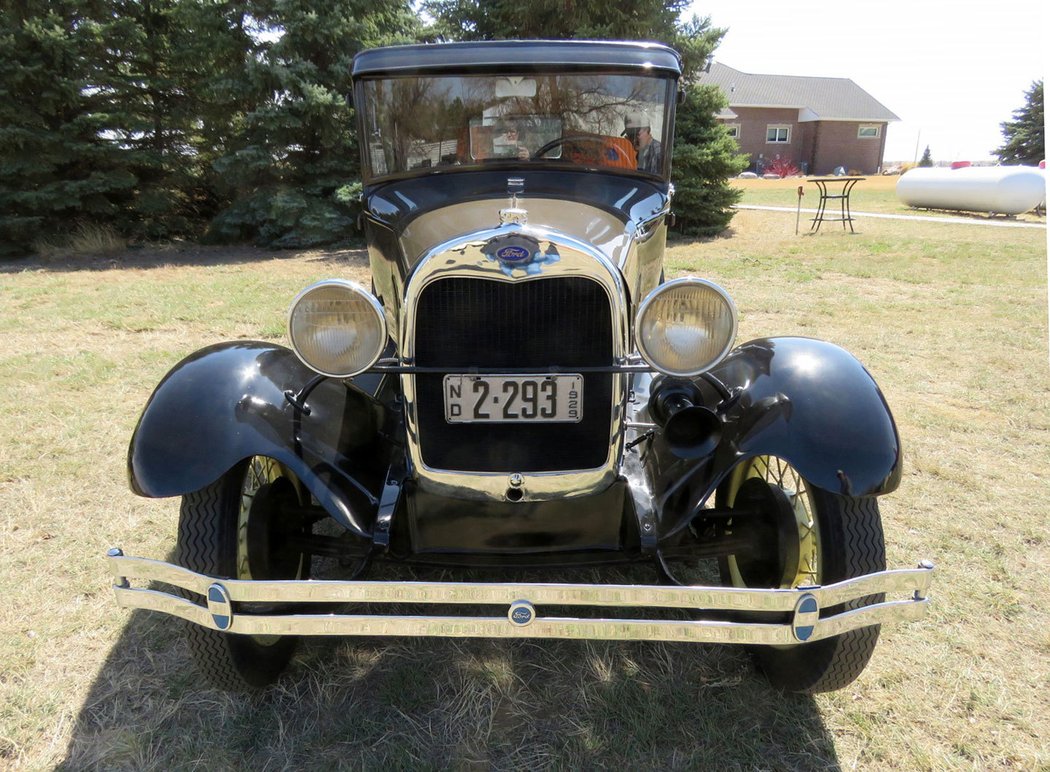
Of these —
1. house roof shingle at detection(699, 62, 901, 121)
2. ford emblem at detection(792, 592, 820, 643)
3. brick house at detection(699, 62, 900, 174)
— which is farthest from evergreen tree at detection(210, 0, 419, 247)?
house roof shingle at detection(699, 62, 901, 121)

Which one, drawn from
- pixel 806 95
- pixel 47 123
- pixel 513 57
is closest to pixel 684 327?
pixel 513 57

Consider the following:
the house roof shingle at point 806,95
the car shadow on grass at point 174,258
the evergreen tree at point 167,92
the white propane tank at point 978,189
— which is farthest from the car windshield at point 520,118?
the house roof shingle at point 806,95

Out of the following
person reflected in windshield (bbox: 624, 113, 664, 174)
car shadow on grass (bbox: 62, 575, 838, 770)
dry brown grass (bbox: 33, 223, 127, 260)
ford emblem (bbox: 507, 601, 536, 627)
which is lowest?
car shadow on grass (bbox: 62, 575, 838, 770)

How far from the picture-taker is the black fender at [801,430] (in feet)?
6.68

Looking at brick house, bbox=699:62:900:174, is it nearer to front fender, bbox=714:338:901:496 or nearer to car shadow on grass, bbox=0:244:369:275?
car shadow on grass, bbox=0:244:369:275

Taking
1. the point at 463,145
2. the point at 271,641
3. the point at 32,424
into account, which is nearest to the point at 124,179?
the point at 32,424

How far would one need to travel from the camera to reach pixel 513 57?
2916mm

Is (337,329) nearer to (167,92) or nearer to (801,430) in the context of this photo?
(801,430)

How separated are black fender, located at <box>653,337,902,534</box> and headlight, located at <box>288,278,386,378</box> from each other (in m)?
1.12

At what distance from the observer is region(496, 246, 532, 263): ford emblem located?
201 centimetres

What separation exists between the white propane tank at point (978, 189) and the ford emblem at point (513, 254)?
17.5 m

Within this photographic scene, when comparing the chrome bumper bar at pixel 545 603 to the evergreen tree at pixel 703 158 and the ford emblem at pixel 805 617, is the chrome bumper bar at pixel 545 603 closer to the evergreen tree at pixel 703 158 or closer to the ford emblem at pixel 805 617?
the ford emblem at pixel 805 617

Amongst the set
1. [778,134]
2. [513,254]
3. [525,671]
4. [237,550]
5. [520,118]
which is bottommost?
[525,671]

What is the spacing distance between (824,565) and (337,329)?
172cm
